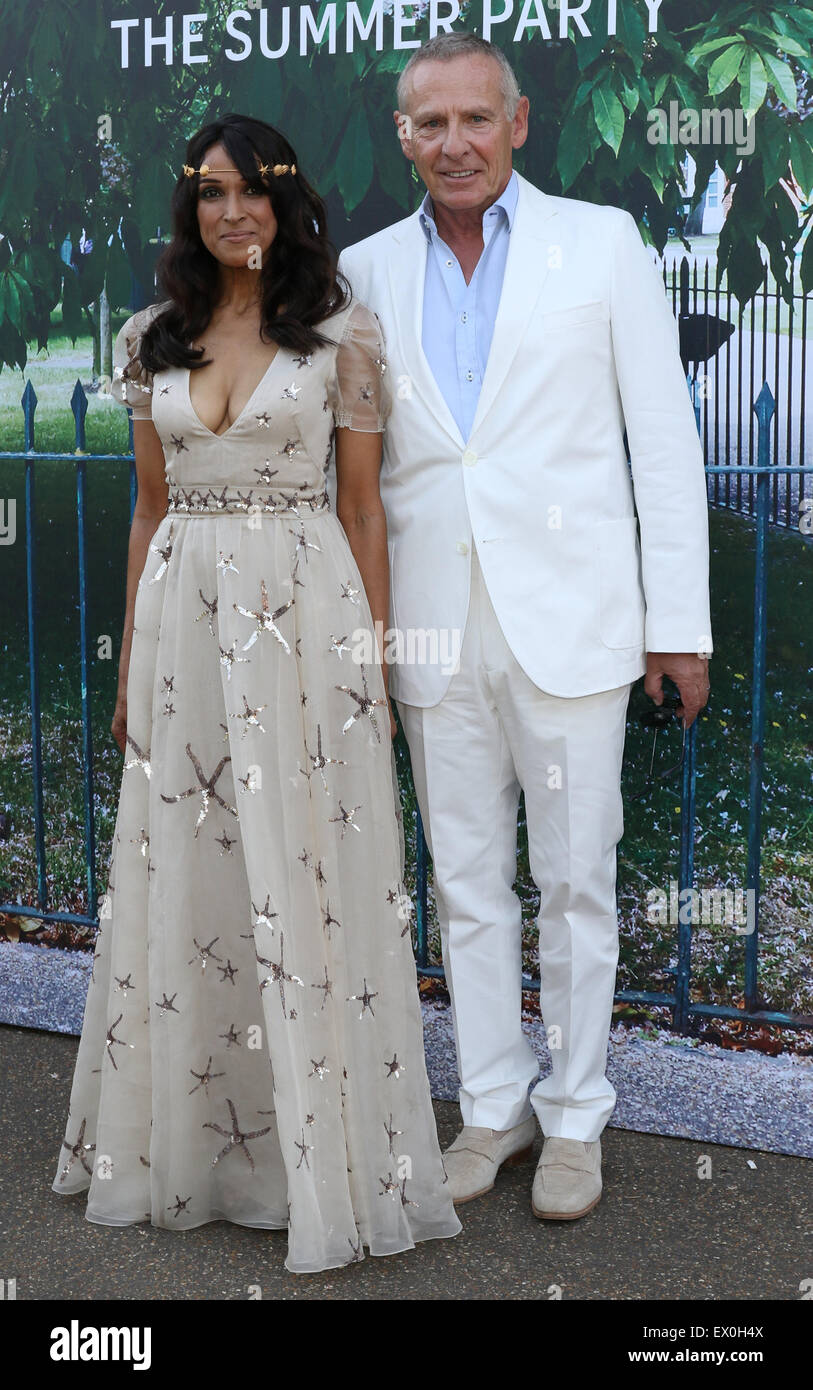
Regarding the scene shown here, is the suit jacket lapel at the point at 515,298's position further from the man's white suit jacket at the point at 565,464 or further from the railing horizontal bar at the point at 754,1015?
the railing horizontal bar at the point at 754,1015

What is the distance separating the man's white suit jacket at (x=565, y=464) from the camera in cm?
278

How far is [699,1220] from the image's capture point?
2.92 m

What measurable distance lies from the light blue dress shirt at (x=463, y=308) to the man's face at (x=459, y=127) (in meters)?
0.08

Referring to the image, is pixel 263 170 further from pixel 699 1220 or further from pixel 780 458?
pixel 699 1220

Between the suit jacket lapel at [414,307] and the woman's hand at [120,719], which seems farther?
the woman's hand at [120,719]

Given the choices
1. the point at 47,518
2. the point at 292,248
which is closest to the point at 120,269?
the point at 47,518

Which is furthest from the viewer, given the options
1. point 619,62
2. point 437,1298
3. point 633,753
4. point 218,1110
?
point 633,753

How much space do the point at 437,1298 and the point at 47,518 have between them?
8.01 feet

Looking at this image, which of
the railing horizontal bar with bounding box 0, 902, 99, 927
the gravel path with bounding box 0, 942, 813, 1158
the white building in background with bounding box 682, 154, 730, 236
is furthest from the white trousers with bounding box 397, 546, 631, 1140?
the railing horizontal bar with bounding box 0, 902, 99, 927

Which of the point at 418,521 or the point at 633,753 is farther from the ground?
the point at 418,521

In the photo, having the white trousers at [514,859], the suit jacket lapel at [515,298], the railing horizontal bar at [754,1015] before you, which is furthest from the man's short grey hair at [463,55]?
the railing horizontal bar at [754,1015]

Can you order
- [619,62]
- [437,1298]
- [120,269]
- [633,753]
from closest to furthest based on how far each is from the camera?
1. [437,1298]
2. [619,62]
3. [633,753]
4. [120,269]

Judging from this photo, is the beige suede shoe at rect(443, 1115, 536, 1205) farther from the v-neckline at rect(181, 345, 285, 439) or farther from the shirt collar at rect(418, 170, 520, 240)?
the shirt collar at rect(418, 170, 520, 240)

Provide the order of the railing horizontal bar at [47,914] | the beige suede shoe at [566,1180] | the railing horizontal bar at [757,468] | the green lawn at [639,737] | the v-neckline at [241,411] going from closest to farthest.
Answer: the v-neckline at [241,411], the beige suede shoe at [566,1180], the railing horizontal bar at [757,468], the green lawn at [639,737], the railing horizontal bar at [47,914]
